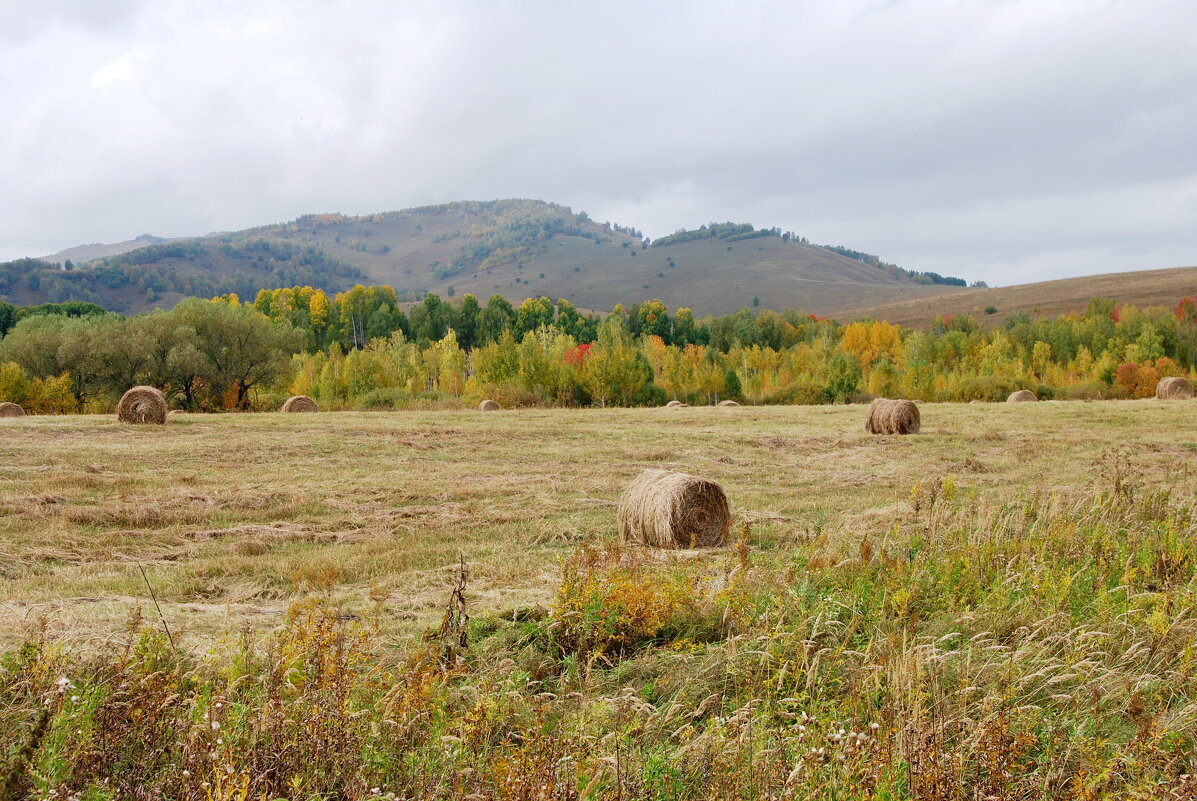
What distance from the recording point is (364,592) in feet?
24.8

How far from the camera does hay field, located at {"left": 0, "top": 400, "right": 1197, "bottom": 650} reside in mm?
7578

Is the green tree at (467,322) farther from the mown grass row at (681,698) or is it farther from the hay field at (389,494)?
the mown grass row at (681,698)

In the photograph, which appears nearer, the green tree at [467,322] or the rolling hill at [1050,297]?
the green tree at [467,322]

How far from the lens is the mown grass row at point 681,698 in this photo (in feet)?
12.0

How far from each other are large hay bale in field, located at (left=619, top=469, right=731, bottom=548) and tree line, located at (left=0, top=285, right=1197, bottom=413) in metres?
36.2

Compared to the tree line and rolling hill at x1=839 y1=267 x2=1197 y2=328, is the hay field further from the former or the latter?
rolling hill at x1=839 y1=267 x2=1197 y2=328

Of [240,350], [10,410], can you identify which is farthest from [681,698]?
[240,350]

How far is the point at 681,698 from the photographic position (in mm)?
4930

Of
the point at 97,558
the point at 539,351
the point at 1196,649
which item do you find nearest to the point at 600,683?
the point at 1196,649

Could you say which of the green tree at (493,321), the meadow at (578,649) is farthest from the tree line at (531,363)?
the meadow at (578,649)

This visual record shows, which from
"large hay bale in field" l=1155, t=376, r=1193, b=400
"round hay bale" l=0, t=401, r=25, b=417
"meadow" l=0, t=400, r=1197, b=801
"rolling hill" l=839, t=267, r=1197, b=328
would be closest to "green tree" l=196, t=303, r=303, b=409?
"round hay bale" l=0, t=401, r=25, b=417

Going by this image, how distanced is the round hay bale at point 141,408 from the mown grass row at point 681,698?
20763 mm

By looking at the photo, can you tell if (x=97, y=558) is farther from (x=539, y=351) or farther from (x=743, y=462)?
(x=539, y=351)

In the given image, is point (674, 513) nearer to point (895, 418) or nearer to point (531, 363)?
point (895, 418)
